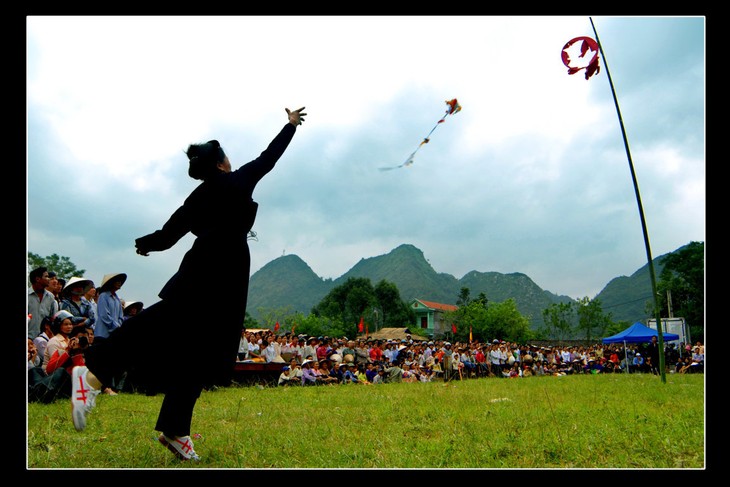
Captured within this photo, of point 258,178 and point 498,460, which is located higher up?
point 258,178

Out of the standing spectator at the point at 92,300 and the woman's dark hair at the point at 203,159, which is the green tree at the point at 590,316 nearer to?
the standing spectator at the point at 92,300

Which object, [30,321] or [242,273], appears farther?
[30,321]

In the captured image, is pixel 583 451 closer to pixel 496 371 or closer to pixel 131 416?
pixel 131 416

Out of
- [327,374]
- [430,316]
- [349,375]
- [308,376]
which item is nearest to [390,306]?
[430,316]

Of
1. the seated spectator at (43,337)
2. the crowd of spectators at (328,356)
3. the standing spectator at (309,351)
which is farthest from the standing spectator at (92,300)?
the standing spectator at (309,351)

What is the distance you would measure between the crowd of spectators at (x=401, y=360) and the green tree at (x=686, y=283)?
28.9 meters

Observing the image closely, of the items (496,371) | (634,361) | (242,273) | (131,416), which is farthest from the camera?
(634,361)

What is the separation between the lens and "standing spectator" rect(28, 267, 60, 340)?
24.7 feet

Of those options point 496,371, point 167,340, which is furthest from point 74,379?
point 496,371

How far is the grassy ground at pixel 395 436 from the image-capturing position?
3574 millimetres

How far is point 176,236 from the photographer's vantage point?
148 inches

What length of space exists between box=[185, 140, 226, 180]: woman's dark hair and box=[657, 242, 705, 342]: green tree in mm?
57331

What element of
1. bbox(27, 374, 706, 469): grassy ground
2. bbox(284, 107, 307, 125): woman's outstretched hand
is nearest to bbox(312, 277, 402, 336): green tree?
bbox(27, 374, 706, 469): grassy ground

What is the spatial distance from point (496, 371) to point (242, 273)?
19958 mm
